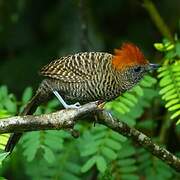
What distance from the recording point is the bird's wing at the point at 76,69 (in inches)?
143

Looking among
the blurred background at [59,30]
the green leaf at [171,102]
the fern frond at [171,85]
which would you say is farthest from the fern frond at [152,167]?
the blurred background at [59,30]

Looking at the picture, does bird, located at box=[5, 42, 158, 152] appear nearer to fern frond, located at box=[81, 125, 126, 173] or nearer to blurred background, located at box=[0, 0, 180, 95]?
fern frond, located at box=[81, 125, 126, 173]

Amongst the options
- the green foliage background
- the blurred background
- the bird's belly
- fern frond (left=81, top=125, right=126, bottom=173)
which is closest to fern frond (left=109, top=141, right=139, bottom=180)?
the green foliage background

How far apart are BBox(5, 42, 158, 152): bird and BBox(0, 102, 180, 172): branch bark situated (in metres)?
0.44

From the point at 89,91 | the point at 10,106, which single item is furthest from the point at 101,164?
the point at 10,106

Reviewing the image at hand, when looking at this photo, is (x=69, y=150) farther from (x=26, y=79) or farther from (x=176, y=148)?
(x=26, y=79)

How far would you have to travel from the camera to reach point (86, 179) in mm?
4559

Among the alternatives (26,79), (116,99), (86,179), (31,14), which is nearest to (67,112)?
(116,99)

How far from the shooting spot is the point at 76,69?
12.0ft

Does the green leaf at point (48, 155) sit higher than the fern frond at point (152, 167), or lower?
higher

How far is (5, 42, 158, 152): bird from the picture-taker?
3627 millimetres

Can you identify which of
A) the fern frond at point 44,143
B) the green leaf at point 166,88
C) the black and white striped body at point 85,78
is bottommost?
the fern frond at point 44,143

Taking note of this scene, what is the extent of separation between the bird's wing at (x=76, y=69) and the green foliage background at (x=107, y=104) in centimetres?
29

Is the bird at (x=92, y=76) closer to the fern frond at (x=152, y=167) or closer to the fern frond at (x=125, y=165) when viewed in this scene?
the fern frond at (x=125, y=165)
